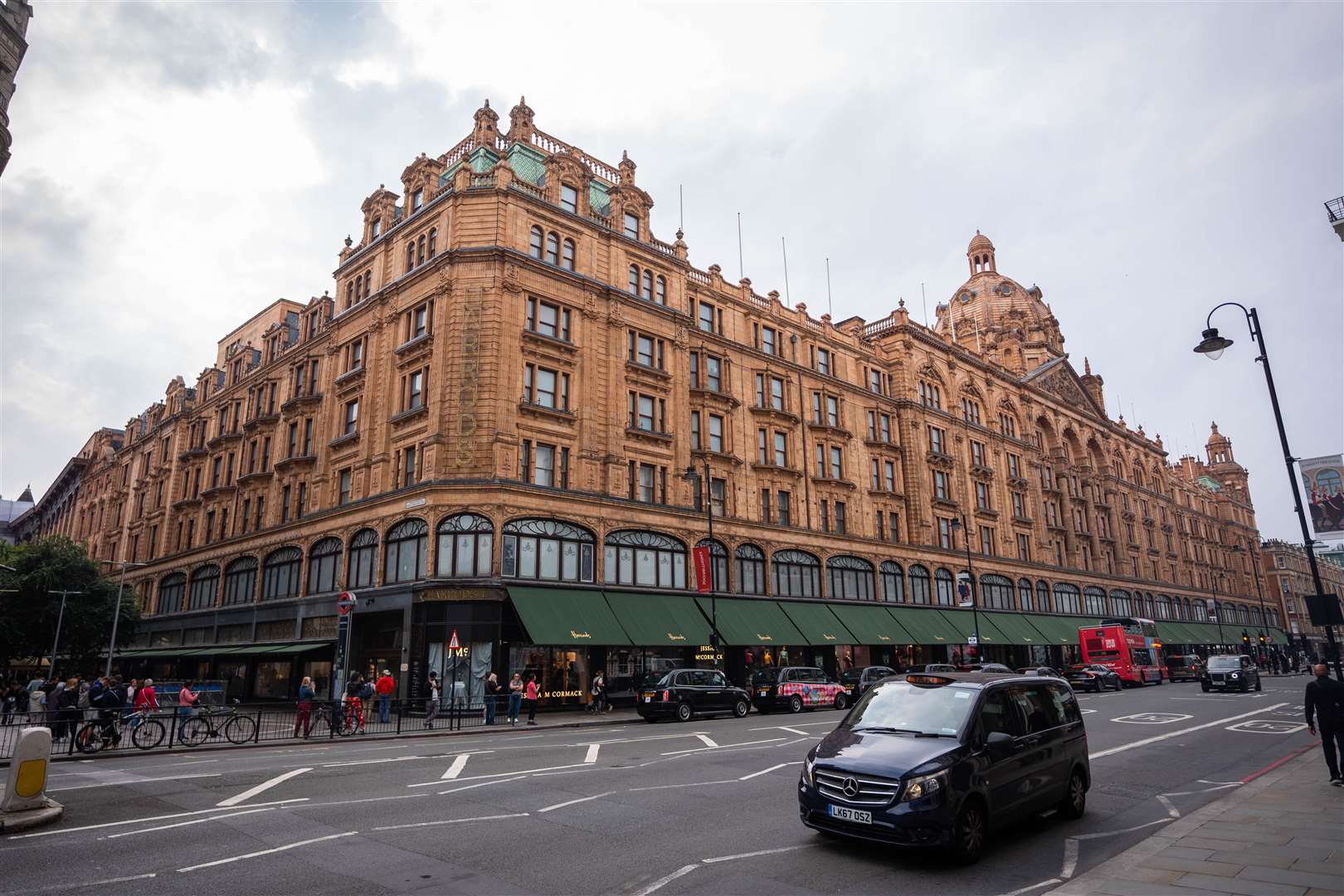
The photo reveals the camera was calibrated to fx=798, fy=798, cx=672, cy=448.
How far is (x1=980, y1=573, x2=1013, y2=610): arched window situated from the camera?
191 ft

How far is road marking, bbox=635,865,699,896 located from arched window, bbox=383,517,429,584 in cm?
2638

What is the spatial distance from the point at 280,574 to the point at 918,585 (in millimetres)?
39092

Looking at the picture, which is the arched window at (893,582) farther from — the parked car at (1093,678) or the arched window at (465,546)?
the arched window at (465,546)

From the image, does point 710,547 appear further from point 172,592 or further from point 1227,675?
point 172,592

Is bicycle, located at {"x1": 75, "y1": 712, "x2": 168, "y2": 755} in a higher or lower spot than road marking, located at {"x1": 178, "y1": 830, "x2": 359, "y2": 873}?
higher

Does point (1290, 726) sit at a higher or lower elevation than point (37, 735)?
lower

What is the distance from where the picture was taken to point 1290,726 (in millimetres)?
23344

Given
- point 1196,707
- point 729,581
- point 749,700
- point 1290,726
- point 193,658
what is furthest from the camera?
point 193,658

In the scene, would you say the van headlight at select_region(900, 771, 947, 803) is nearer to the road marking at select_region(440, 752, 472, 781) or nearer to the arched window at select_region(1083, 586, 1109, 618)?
the road marking at select_region(440, 752, 472, 781)

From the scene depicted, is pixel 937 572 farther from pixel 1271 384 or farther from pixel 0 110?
pixel 0 110

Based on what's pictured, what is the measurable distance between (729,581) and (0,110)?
32880mm

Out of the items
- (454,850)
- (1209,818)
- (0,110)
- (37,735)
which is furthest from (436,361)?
(1209,818)

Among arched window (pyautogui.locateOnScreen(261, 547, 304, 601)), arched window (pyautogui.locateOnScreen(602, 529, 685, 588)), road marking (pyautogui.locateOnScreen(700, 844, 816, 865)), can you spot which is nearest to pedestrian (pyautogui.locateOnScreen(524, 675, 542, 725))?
arched window (pyautogui.locateOnScreen(602, 529, 685, 588))

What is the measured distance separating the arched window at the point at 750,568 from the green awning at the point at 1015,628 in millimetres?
21911
